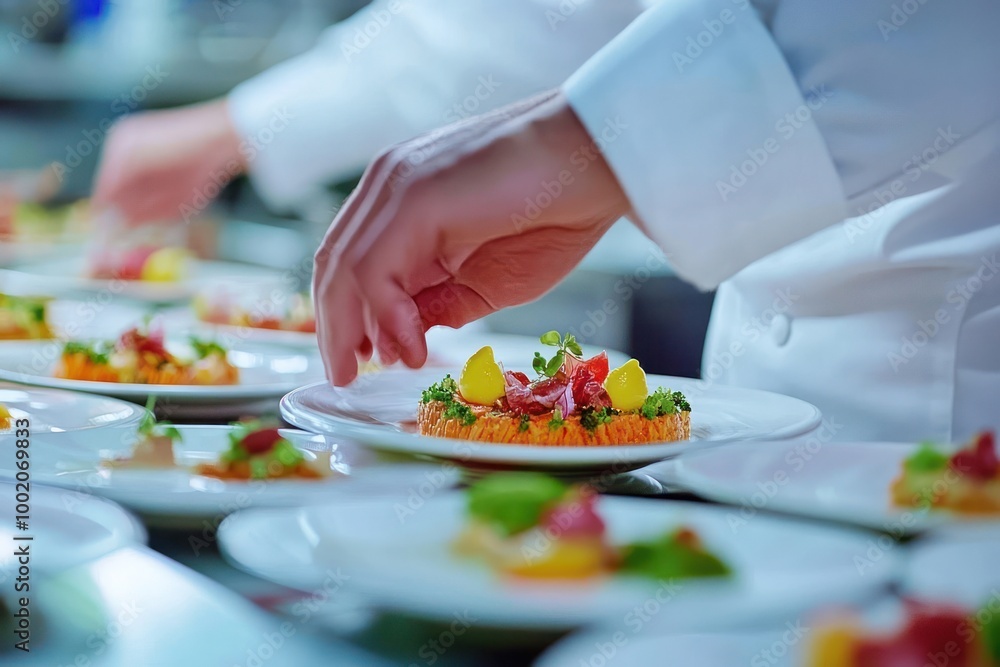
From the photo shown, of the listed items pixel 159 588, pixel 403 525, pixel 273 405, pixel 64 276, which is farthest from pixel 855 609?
pixel 64 276

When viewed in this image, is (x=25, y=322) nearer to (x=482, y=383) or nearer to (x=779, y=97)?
(x=482, y=383)

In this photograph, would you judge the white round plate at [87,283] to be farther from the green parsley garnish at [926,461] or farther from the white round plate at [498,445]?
the green parsley garnish at [926,461]

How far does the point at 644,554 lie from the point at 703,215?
1.34 feet

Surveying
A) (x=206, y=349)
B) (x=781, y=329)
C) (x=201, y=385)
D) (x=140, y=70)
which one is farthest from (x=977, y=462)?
(x=140, y=70)

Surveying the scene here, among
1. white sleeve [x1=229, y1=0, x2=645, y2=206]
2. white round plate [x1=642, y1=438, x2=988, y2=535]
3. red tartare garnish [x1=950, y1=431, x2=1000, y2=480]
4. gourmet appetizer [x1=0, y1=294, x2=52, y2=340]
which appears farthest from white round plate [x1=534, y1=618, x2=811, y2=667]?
white sleeve [x1=229, y1=0, x2=645, y2=206]

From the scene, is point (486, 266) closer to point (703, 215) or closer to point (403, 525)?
point (703, 215)

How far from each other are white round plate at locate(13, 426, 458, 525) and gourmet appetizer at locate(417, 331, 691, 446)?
16cm

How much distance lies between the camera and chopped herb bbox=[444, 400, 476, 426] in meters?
0.96

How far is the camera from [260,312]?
6.30 feet

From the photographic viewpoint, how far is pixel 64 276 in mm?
2342

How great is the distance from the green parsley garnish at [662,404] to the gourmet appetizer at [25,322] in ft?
3.22

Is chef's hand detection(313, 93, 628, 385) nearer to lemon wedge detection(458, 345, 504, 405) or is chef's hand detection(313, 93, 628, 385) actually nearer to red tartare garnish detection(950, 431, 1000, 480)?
lemon wedge detection(458, 345, 504, 405)

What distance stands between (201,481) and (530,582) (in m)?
0.25

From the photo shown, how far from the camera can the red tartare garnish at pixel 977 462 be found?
2.25 ft
